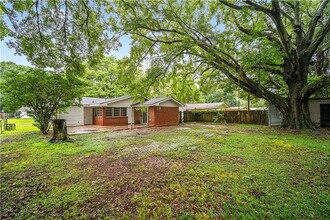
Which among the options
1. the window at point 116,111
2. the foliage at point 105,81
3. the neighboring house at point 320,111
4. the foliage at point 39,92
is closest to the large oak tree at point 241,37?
the neighboring house at point 320,111

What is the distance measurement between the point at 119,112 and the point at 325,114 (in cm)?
1819

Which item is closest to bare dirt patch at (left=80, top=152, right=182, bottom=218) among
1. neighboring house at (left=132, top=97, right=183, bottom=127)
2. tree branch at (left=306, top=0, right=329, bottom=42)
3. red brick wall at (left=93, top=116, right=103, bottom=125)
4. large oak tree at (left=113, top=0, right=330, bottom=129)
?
large oak tree at (left=113, top=0, right=330, bottom=129)

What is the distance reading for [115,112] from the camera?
17312 millimetres

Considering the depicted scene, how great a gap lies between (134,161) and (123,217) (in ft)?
8.46

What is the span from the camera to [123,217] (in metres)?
2.51

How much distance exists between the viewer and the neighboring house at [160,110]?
1542 cm

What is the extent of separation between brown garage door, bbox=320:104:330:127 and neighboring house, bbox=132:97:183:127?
39.1 ft

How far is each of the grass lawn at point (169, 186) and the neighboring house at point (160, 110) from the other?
983 centimetres

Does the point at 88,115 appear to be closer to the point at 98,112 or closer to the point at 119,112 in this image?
the point at 98,112

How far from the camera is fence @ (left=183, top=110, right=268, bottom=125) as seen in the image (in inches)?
653

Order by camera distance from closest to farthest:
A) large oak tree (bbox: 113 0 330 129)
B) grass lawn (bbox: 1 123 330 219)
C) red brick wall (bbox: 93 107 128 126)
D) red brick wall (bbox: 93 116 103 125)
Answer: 1. grass lawn (bbox: 1 123 330 219)
2. large oak tree (bbox: 113 0 330 129)
3. red brick wall (bbox: 93 107 128 126)
4. red brick wall (bbox: 93 116 103 125)

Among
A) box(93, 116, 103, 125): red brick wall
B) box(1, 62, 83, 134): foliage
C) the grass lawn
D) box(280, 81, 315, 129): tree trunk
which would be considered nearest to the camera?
the grass lawn

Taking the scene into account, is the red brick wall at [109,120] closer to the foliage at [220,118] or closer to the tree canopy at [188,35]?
the tree canopy at [188,35]

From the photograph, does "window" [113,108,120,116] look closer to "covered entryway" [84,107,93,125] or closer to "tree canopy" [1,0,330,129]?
"covered entryway" [84,107,93,125]
